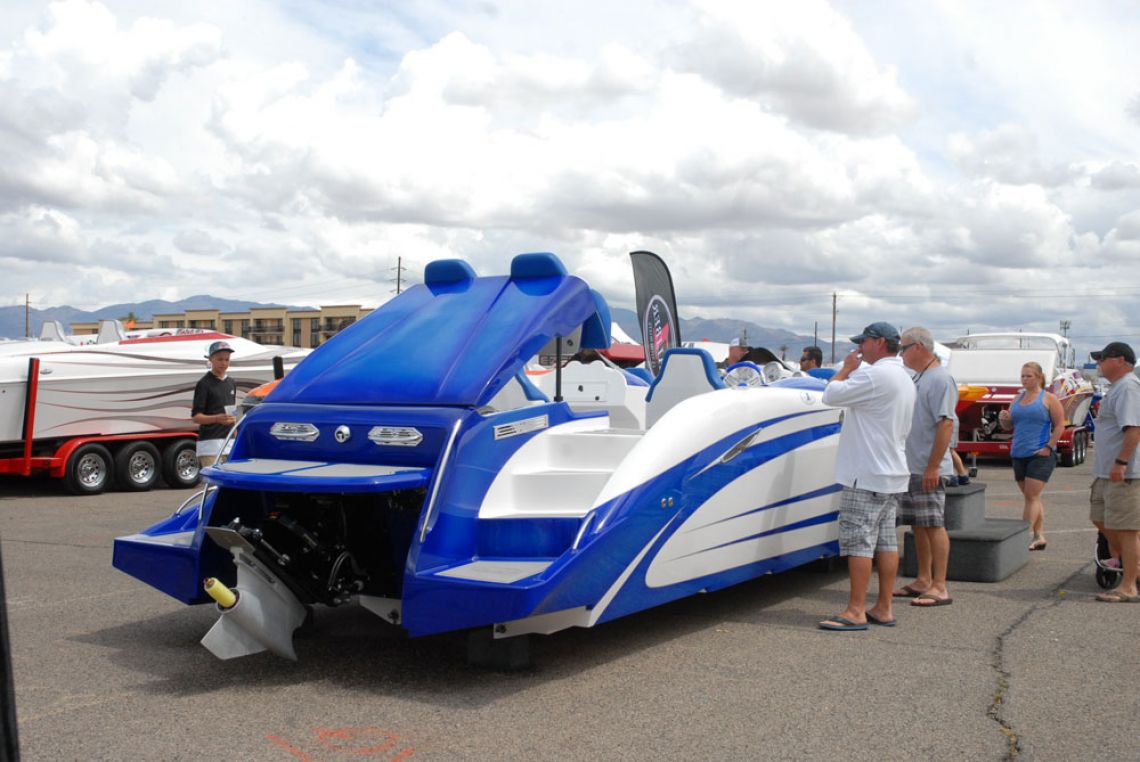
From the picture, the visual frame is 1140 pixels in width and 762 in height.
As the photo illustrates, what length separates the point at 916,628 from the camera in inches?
247

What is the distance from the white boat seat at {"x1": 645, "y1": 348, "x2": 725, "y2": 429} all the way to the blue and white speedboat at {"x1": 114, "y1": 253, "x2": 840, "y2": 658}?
47 centimetres

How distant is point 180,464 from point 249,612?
1186 cm

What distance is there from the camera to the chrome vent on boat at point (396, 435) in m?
5.23

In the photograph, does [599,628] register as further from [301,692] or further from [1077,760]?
[1077,760]

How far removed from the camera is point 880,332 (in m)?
6.52

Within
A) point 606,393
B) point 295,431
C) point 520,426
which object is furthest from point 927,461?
point 295,431

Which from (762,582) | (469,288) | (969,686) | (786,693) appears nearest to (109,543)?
(469,288)

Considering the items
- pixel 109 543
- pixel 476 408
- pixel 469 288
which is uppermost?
pixel 469 288

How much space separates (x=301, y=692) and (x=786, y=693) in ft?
7.21

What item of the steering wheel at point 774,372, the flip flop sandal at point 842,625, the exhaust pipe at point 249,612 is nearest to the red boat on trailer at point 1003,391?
the steering wheel at point 774,372

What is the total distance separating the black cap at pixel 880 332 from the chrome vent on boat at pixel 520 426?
2.11 m

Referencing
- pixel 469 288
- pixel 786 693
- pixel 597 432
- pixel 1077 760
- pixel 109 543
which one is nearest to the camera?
pixel 1077 760

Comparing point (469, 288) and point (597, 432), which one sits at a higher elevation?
point (469, 288)

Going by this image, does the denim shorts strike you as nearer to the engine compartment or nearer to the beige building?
the engine compartment
